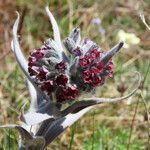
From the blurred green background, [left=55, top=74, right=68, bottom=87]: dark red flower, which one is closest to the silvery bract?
[left=55, top=74, right=68, bottom=87]: dark red flower

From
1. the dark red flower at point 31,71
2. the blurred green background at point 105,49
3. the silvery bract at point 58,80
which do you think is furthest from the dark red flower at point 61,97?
the blurred green background at point 105,49

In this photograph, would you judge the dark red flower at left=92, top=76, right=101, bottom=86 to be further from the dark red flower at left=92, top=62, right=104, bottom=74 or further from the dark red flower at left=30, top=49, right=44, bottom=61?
the dark red flower at left=30, top=49, right=44, bottom=61

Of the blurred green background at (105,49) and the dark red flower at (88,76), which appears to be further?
the blurred green background at (105,49)

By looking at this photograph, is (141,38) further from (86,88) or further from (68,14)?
(86,88)

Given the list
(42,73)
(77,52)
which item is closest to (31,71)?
(42,73)

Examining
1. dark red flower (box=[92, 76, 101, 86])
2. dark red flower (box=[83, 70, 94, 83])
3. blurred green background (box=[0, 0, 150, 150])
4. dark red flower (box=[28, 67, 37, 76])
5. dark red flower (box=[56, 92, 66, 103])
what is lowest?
blurred green background (box=[0, 0, 150, 150])

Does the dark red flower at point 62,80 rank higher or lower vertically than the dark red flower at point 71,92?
higher

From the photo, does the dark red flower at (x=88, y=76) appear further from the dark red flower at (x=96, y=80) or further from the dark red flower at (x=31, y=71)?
the dark red flower at (x=31, y=71)

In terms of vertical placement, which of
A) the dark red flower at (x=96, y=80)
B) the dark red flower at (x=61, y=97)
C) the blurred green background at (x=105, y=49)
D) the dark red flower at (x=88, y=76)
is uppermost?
the dark red flower at (x=88, y=76)
